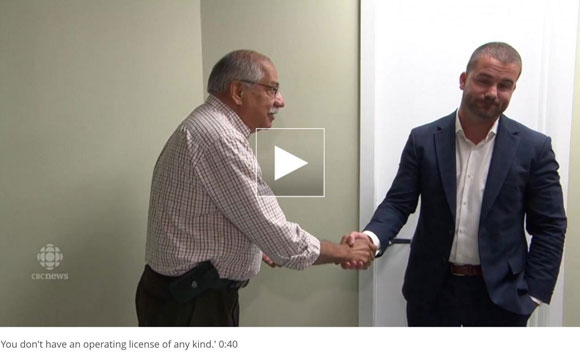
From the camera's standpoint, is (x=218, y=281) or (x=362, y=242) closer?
(x=218, y=281)

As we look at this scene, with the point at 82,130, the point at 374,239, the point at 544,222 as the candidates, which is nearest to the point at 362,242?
the point at 374,239

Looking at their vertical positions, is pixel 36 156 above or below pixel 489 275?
above

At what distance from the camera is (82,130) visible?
0.80m

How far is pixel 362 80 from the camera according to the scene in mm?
889

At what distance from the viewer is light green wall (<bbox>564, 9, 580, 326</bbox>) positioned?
2.85ft

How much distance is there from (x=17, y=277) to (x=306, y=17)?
839mm

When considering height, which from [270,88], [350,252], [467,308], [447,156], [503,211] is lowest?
[467,308]

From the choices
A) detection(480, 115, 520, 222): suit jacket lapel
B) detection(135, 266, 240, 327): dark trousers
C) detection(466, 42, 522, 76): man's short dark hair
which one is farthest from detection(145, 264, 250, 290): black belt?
detection(466, 42, 522, 76): man's short dark hair

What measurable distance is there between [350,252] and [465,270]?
0.83 ft

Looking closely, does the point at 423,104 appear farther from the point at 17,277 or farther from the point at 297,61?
the point at 17,277

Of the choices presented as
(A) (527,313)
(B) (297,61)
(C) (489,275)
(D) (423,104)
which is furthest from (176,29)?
(A) (527,313)

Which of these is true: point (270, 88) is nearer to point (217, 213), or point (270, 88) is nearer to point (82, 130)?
point (217, 213)

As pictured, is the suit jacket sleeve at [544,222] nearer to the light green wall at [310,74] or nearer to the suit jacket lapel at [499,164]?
the suit jacket lapel at [499,164]

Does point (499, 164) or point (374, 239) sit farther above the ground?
point (499, 164)
